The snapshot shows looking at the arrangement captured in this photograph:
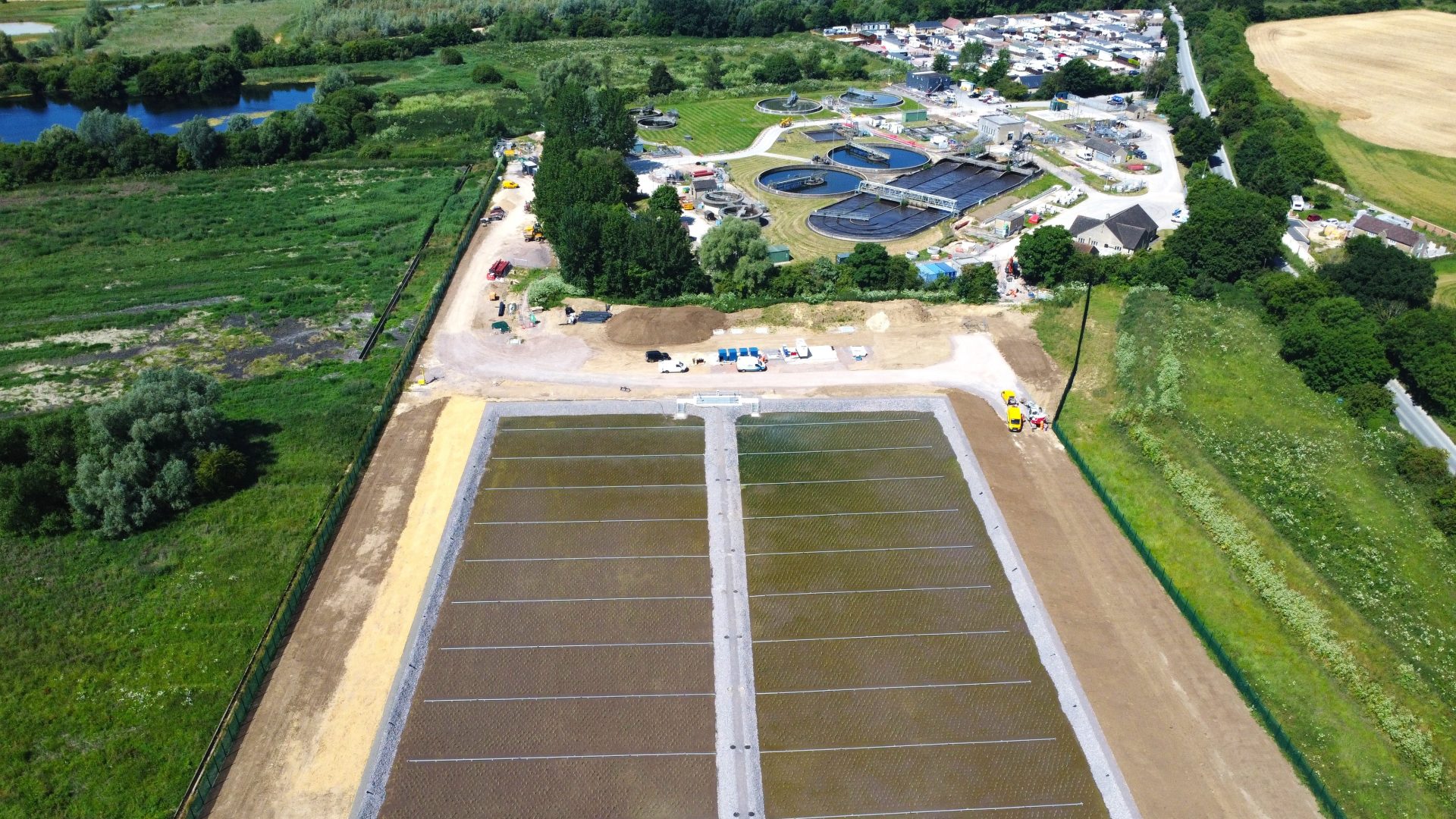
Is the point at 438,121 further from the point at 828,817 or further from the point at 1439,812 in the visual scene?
the point at 1439,812

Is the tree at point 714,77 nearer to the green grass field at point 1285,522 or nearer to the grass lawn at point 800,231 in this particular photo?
the grass lawn at point 800,231

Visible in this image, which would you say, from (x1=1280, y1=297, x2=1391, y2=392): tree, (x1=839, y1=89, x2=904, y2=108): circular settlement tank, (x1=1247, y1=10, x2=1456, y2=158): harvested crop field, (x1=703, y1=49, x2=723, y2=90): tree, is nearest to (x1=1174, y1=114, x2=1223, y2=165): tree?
(x1=1247, y1=10, x2=1456, y2=158): harvested crop field

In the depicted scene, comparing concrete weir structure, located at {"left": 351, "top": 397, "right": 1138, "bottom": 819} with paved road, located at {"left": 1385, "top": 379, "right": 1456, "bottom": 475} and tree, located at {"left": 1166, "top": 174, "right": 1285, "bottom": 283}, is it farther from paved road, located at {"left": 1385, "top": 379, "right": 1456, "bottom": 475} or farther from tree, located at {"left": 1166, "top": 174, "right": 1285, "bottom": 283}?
tree, located at {"left": 1166, "top": 174, "right": 1285, "bottom": 283}

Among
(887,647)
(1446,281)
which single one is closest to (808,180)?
(1446,281)

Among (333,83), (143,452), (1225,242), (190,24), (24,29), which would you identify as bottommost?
(1225,242)

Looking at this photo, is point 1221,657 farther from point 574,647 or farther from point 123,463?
point 123,463

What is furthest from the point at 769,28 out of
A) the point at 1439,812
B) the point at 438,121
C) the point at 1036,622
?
the point at 1439,812

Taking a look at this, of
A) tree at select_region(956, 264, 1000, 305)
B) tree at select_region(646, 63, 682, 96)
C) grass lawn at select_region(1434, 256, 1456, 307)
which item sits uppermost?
tree at select_region(646, 63, 682, 96)
